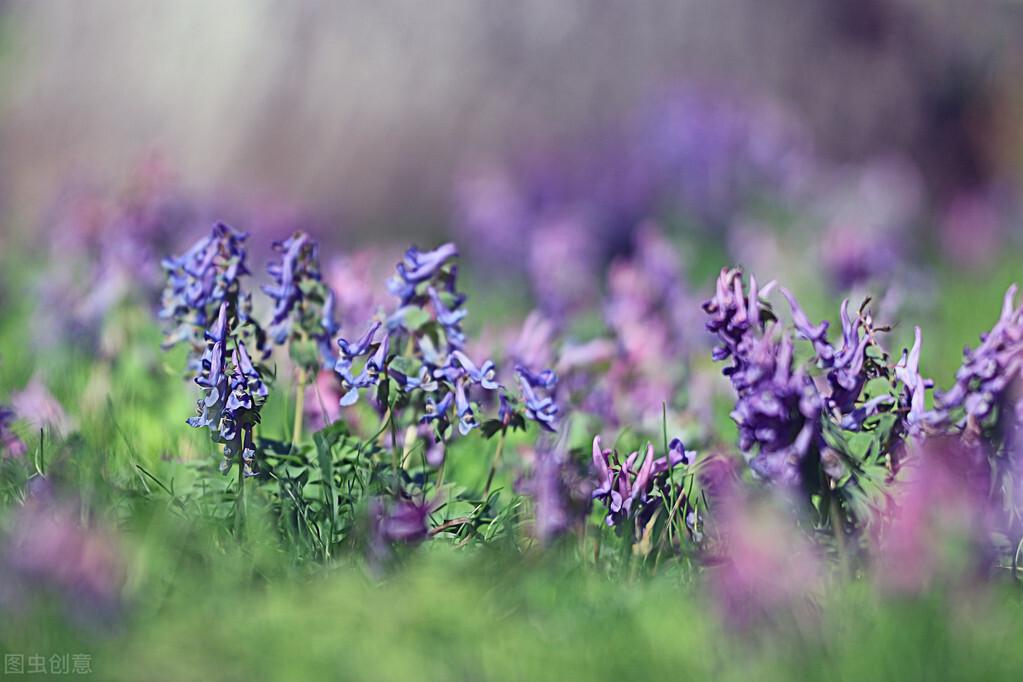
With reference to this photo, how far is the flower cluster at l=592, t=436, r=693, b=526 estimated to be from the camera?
2.33 m

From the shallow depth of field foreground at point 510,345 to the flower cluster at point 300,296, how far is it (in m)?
0.01

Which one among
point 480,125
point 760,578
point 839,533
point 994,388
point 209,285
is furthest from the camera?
point 480,125

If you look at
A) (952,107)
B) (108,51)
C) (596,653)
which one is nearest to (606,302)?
(596,653)

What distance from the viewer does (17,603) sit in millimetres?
1910

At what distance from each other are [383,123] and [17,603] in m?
3.94

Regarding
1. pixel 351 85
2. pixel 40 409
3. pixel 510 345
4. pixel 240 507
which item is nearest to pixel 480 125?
pixel 351 85

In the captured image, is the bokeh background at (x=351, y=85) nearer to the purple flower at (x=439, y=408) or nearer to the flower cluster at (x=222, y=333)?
the flower cluster at (x=222, y=333)

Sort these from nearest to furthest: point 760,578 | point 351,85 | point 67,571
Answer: point 760,578 → point 67,571 → point 351,85

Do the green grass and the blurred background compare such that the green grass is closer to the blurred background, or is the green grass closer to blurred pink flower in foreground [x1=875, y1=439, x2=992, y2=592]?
blurred pink flower in foreground [x1=875, y1=439, x2=992, y2=592]

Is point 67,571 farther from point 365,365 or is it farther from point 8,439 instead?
point 8,439

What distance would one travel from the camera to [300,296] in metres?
2.72

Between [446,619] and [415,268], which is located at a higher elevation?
[415,268]

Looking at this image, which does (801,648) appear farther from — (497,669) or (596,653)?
(497,669)

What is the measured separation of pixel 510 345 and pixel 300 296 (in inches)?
26.4
